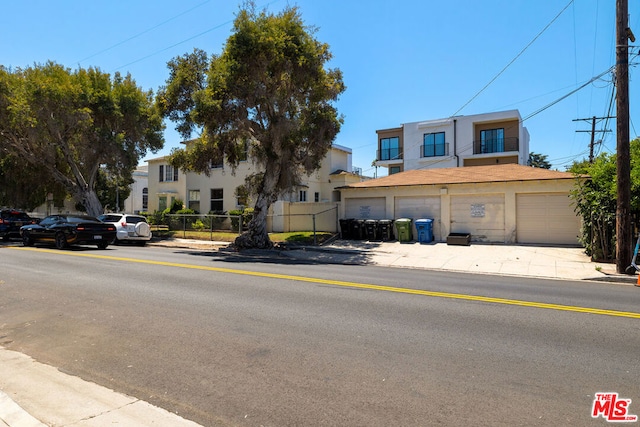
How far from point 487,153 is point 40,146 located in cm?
3276

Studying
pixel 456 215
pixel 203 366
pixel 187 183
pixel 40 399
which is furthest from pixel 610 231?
pixel 187 183

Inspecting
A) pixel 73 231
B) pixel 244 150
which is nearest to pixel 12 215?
pixel 73 231

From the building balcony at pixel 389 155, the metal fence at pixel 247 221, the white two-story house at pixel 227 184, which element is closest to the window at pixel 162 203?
the white two-story house at pixel 227 184

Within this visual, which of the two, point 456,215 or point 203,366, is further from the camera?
point 456,215

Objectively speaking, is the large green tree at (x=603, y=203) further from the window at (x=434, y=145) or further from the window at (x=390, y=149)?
the window at (x=390, y=149)

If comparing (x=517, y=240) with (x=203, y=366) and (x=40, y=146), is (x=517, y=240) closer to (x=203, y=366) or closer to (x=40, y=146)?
(x=203, y=366)

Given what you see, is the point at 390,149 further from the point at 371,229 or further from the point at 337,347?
the point at 337,347

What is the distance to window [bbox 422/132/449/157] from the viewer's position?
127 feet

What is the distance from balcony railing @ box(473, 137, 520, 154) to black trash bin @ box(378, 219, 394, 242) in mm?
19179

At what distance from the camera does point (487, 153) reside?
3647cm

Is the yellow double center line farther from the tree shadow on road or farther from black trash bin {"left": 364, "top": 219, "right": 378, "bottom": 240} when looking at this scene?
black trash bin {"left": 364, "top": 219, "right": 378, "bottom": 240}

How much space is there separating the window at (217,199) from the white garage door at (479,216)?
17.8 m

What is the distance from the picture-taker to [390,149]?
1695 inches

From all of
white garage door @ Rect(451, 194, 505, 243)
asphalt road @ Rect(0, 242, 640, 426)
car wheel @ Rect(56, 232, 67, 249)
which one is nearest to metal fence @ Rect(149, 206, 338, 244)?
white garage door @ Rect(451, 194, 505, 243)
